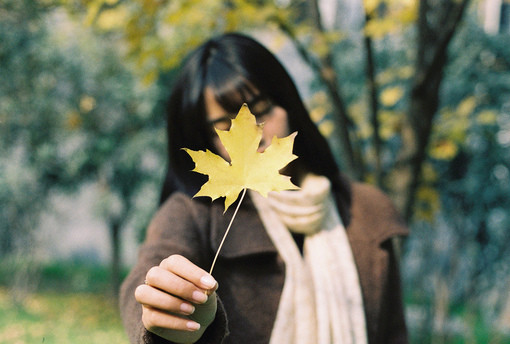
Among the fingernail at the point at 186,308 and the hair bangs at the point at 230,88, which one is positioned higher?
the hair bangs at the point at 230,88

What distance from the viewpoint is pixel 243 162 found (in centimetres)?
73

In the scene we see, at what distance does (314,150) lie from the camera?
4.75 ft

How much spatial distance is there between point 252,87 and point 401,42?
387 centimetres

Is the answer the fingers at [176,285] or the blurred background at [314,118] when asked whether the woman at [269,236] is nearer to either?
the fingers at [176,285]

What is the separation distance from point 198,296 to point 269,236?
1.84 feet

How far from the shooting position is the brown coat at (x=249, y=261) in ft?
3.51

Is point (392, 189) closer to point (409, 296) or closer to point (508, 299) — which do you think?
point (508, 299)

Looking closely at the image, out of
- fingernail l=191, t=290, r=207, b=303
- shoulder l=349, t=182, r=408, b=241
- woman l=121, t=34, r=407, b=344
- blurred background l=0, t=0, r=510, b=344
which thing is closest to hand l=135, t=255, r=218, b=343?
fingernail l=191, t=290, r=207, b=303

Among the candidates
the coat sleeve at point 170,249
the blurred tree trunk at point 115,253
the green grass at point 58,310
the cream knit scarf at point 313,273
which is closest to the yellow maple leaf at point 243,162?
the coat sleeve at point 170,249

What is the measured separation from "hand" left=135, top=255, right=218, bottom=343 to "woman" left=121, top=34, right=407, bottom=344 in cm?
30

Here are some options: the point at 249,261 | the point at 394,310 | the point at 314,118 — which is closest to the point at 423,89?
the point at 314,118

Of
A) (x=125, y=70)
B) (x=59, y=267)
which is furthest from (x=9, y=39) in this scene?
(x=59, y=267)

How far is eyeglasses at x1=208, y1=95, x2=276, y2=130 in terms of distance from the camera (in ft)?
3.82

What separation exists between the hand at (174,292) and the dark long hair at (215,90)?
505 mm
